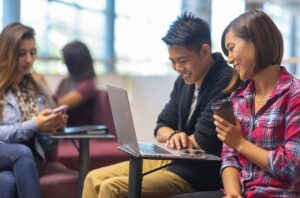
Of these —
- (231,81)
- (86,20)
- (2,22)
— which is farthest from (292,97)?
(86,20)

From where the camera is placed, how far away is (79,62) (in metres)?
3.45

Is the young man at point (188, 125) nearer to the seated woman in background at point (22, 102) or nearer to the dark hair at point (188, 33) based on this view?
the dark hair at point (188, 33)

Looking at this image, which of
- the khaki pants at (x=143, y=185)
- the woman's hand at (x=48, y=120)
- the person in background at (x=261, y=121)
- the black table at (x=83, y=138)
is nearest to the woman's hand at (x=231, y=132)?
the person in background at (x=261, y=121)

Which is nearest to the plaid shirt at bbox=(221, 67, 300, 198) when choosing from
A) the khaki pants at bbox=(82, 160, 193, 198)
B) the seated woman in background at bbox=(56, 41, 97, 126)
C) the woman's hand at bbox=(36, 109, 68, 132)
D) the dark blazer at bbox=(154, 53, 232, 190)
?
the dark blazer at bbox=(154, 53, 232, 190)

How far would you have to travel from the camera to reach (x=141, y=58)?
4.74 metres

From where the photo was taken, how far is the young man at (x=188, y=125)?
7.08ft

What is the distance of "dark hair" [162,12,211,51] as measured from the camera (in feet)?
7.42

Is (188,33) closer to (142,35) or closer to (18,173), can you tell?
(18,173)

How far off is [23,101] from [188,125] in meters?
0.96

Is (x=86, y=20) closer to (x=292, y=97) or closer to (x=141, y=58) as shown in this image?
(x=141, y=58)

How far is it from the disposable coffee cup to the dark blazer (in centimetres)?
36

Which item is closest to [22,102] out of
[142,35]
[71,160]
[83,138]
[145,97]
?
[83,138]

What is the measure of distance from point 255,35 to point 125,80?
8.92 ft

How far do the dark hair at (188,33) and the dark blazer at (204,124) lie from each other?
4.9 inches
